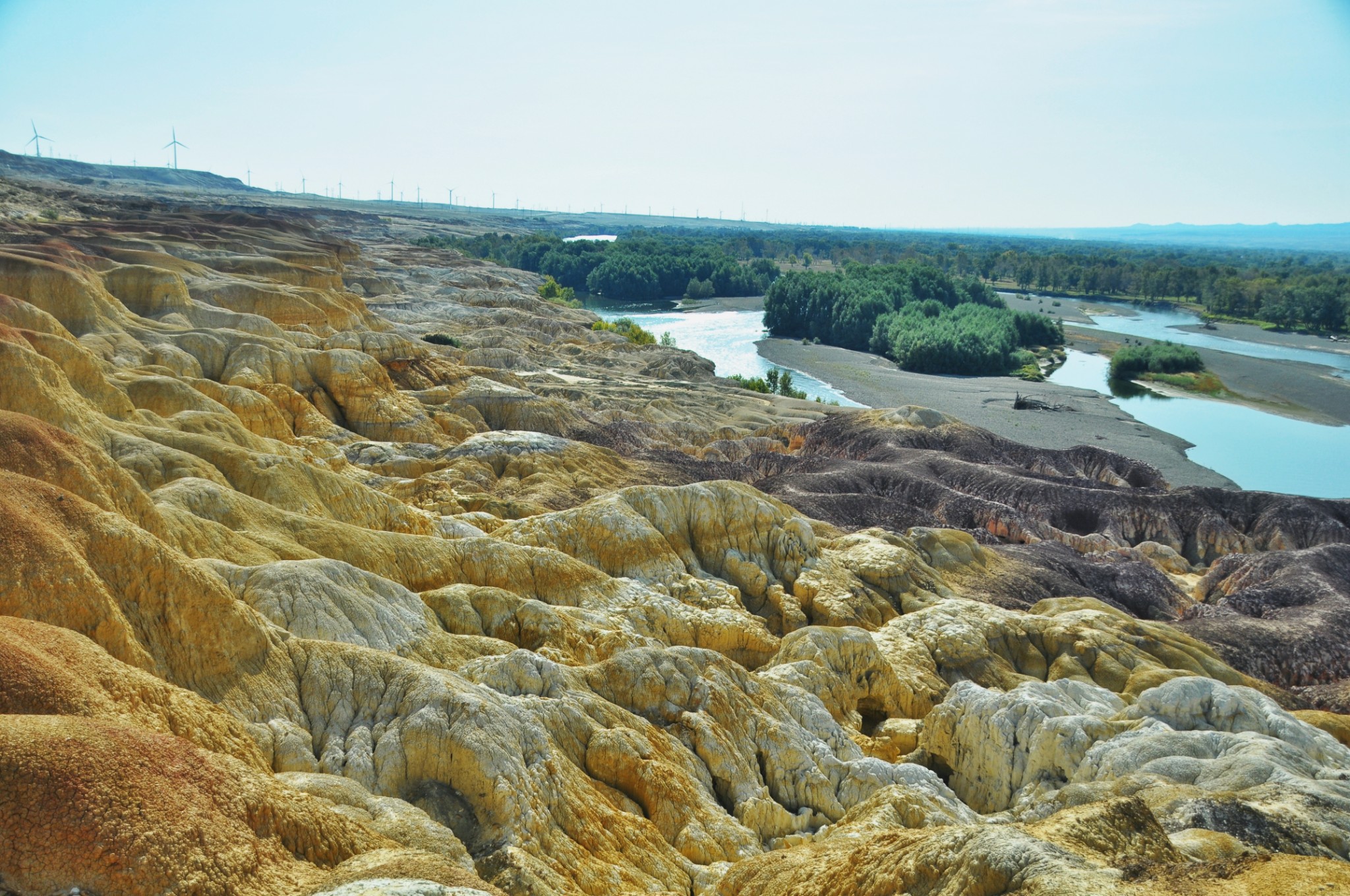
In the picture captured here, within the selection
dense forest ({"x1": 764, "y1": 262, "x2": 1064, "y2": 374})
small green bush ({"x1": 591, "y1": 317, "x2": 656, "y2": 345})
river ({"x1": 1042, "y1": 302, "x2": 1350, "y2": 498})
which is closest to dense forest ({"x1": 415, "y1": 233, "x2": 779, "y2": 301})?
dense forest ({"x1": 764, "y1": 262, "x2": 1064, "y2": 374})

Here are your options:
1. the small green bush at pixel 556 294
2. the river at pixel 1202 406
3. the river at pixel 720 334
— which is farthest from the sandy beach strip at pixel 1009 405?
the small green bush at pixel 556 294

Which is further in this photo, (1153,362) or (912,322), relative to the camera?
(912,322)

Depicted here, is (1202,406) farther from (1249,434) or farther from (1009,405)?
(1009,405)

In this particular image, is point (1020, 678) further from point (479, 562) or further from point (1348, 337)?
point (1348, 337)

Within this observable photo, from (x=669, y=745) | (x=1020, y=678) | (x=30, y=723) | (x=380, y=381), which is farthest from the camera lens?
(x=380, y=381)

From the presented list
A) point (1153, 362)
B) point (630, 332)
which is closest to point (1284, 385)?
point (1153, 362)

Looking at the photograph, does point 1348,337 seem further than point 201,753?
Yes

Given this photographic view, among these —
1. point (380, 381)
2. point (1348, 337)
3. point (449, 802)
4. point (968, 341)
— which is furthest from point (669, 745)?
point (1348, 337)
